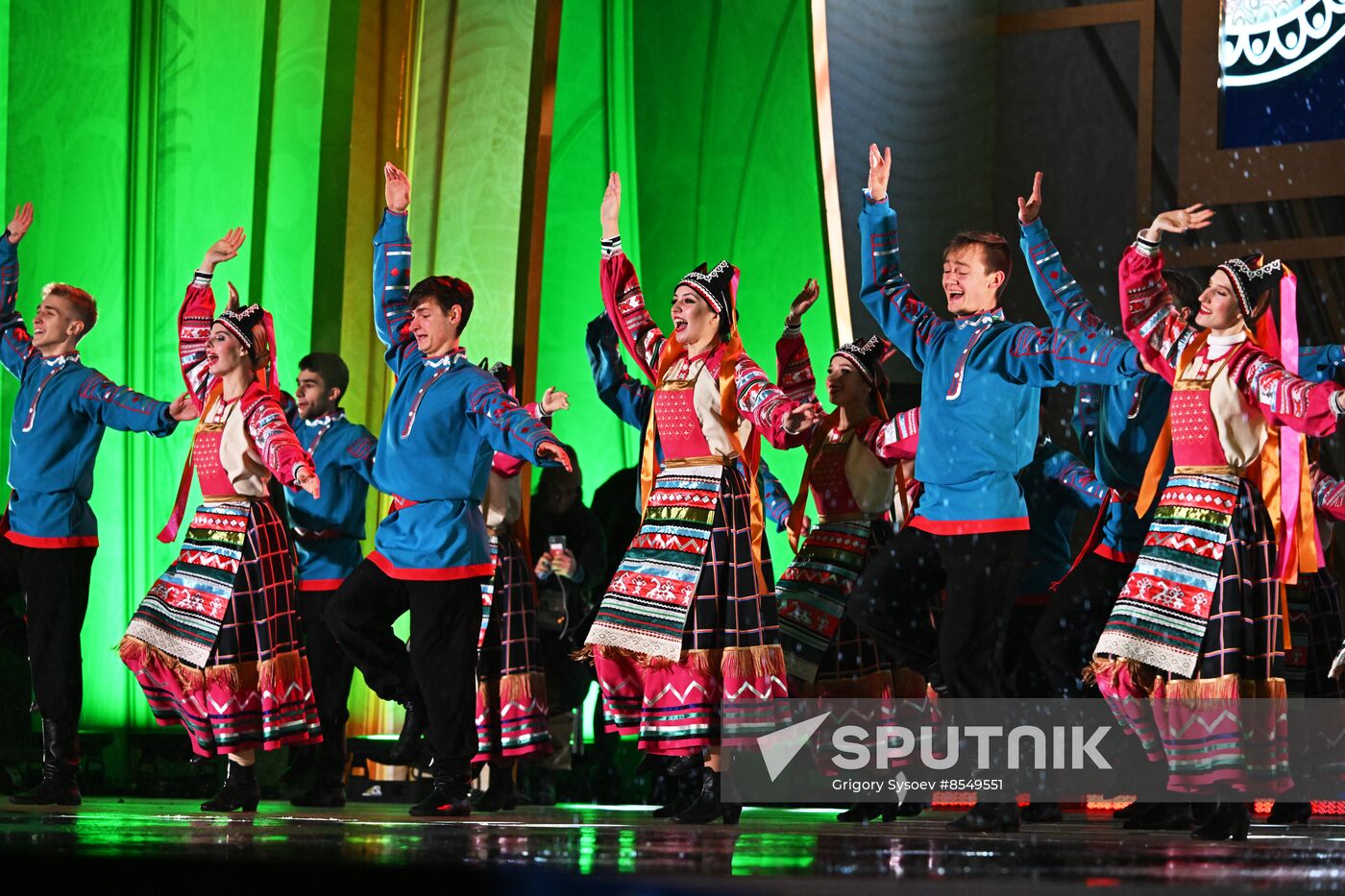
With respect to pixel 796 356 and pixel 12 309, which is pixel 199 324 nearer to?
pixel 12 309

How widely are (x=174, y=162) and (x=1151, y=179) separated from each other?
3.85m

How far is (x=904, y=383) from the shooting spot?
22.8 ft

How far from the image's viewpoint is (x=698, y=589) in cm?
505

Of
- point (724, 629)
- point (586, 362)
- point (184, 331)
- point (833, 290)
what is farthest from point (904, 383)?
point (184, 331)

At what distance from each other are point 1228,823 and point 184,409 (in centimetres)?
309

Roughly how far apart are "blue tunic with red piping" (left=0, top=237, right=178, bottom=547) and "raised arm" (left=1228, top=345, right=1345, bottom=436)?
3.03 m

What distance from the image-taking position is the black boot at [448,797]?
502cm

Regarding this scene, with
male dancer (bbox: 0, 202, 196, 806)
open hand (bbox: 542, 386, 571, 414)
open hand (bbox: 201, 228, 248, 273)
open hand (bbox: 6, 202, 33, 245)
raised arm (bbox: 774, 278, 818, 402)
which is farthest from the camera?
open hand (bbox: 6, 202, 33, 245)

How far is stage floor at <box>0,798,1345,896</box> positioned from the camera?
113 inches

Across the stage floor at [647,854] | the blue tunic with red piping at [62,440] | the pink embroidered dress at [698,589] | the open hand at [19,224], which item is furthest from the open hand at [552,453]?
the open hand at [19,224]

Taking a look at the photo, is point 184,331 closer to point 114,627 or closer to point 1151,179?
point 114,627

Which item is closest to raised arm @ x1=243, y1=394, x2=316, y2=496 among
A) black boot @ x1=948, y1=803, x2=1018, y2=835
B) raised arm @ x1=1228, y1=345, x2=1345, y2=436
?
black boot @ x1=948, y1=803, x2=1018, y2=835

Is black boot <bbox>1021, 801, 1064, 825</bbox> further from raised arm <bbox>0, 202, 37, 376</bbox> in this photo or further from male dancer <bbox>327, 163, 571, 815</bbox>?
raised arm <bbox>0, 202, 37, 376</bbox>

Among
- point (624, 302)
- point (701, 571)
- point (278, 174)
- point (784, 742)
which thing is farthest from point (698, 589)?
point (278, 174)
